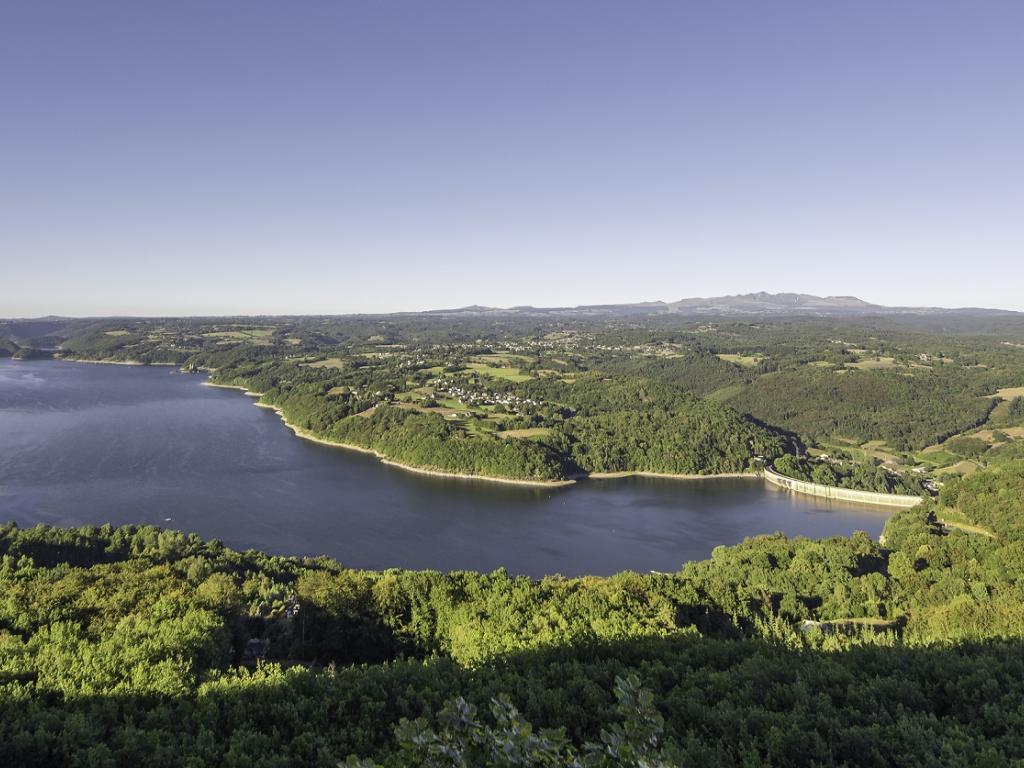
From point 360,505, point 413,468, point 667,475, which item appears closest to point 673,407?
point 667,475

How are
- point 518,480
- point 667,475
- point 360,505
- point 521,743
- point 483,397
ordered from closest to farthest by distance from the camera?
1. point 521,743
2. point 360,505
3. point 518,480
4. point 667,475
5. point 483,397

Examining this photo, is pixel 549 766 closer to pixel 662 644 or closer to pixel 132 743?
pixel 132 743

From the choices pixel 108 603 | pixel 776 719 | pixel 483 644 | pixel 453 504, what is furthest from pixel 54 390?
pixel 776 719

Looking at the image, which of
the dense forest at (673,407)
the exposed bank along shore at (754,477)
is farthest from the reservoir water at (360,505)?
the dense forest at (673,407)

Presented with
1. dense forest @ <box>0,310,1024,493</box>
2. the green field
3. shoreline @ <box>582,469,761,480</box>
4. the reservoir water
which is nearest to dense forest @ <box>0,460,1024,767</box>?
the reservoir water

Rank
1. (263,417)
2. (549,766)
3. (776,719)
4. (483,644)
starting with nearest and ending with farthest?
(549,766) < (776,719) < (483,644) < (263,417)

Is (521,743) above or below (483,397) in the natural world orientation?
above

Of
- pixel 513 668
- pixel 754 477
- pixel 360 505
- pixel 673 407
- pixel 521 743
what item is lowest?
pixel 754 477

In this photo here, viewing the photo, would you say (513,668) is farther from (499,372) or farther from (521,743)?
(499,372)
